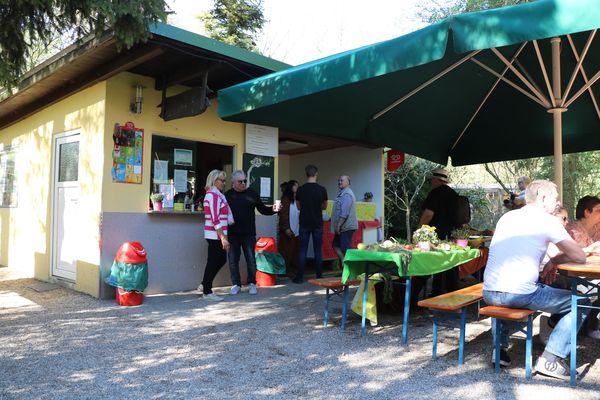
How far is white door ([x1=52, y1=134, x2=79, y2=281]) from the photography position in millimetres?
6629

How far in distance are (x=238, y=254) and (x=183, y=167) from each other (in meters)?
1.48

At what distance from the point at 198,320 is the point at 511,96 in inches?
163

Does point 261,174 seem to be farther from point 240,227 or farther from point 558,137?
point 558,137

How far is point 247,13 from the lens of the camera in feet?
70.0

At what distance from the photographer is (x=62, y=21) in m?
4.77

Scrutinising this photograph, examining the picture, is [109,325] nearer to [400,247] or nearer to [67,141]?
[400,247]

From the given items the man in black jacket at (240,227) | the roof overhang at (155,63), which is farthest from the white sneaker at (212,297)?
the roof overhang at (155,63)

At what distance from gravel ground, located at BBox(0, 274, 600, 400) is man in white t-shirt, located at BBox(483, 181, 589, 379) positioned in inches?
10.0

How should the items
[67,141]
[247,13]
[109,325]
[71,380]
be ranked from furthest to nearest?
[247,13] < [67,141] < [109,325] < [71,380]

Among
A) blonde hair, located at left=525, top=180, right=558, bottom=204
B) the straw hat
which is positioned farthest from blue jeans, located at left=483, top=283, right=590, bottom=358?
the straw hat

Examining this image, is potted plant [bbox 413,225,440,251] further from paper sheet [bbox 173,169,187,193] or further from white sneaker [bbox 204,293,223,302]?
paper sheet [bbox 173,169,187,193]

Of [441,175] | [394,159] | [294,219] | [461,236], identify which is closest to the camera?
[461,236]

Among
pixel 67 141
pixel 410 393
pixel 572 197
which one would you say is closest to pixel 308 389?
pixel 410 393

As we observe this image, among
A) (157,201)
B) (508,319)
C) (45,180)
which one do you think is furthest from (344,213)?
(45,180)
